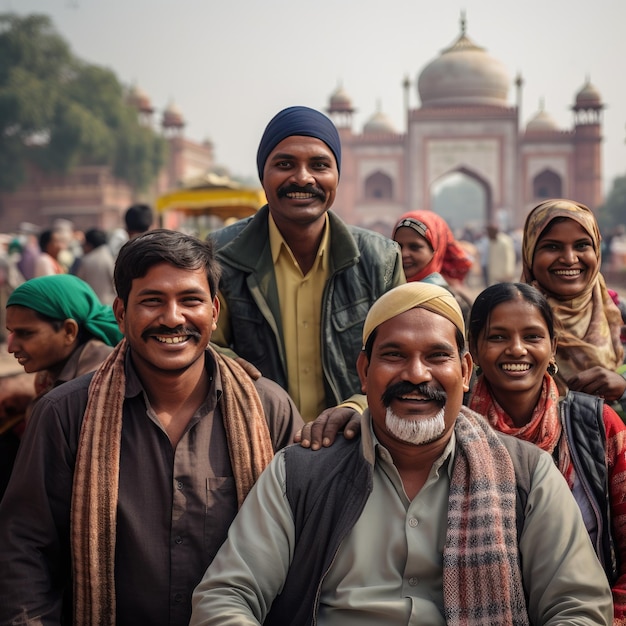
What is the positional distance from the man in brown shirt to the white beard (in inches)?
17.1

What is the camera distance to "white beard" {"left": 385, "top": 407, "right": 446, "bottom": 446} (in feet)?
6.63

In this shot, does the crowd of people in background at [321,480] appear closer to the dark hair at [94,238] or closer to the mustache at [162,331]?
the mustache at [162,331]

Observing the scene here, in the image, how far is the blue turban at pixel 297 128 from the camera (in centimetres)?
277

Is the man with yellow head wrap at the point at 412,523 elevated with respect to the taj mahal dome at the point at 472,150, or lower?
lower

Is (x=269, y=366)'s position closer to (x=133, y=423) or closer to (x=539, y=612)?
(x=133, y=423)

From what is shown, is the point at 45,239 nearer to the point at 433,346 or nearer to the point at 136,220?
the point at 136,220

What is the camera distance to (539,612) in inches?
A: 75.7

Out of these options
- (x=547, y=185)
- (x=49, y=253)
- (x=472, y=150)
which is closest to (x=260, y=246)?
(x=49, y=253)

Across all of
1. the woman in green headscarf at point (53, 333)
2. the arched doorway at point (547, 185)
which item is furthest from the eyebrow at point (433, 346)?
the arched doorway at point (547, 185)

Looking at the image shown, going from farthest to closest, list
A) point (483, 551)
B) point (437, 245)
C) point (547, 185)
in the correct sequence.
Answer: point (547, 185)
point (437, 245)
point (483, 551)

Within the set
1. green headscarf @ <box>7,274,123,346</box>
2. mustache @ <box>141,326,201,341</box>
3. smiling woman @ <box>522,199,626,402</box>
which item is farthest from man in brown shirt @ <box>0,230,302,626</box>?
smiling woman @ <box>522,199,626,402</box>

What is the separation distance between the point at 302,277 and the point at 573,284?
3.21ft

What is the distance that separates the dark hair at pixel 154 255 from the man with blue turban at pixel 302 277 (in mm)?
532

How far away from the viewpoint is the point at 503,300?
2.50 metres
